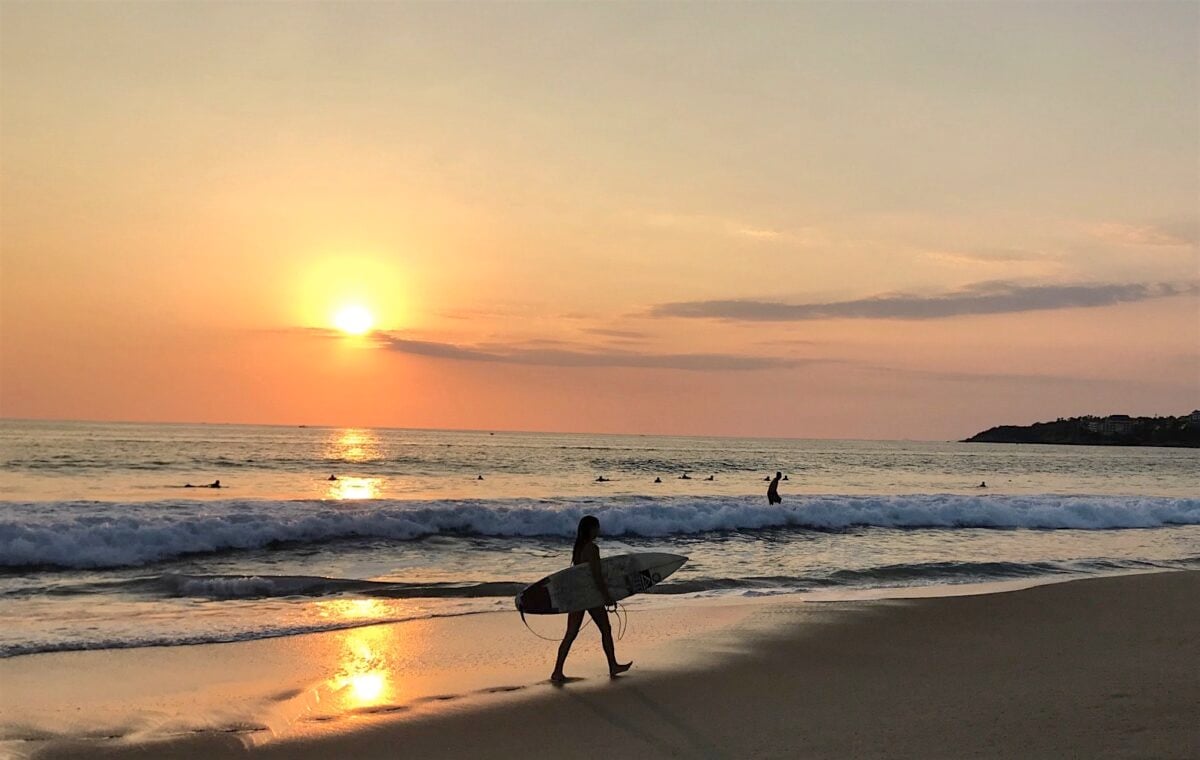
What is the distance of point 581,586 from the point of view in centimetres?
1001

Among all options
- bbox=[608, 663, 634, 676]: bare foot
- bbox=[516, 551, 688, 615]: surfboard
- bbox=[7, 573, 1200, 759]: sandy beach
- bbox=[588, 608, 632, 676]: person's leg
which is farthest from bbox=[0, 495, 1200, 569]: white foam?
bbox=[608, 663, 634, 676]: bare foot

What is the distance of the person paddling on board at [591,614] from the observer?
9711 millimetres

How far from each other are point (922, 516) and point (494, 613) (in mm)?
23435

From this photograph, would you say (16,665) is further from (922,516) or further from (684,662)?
(922,516)

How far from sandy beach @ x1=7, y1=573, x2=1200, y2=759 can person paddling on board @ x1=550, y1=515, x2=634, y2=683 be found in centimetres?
26

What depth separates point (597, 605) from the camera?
32.6 feet

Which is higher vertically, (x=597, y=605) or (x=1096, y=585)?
(x=597, y=605)

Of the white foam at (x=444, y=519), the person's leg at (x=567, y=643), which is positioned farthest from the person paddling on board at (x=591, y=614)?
the white foam at (x=444, y=519)

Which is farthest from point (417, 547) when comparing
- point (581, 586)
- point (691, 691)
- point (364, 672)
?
point (691, 691)

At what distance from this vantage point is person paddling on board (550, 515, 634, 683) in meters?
9.71

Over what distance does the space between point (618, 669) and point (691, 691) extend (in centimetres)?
95

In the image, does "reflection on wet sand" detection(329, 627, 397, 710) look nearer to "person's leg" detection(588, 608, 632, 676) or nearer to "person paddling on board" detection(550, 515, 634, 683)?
"person paddling on board" detection(550, 515, 634, 683)

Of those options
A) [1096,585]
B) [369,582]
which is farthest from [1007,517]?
[369,582]

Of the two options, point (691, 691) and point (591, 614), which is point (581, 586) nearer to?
point (591, 614)
